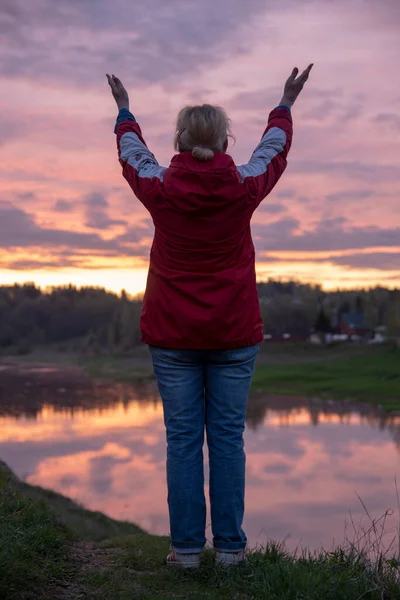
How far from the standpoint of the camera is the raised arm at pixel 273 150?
147 inches

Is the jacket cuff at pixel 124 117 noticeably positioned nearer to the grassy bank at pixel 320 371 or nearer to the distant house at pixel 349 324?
the grassy bank at pixel 320 371

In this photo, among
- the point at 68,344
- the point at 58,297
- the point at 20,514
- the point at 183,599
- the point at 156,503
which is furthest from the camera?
the point at 58,297

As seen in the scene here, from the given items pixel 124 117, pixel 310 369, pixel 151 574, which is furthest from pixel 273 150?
pixel 310 369

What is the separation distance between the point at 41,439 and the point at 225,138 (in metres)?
23.3

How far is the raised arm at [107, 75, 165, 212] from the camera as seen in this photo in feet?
12.2

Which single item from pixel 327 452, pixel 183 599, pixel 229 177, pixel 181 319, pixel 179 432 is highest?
pixel 229 177

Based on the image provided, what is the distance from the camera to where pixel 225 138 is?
3738 millimetres

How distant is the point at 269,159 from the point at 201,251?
24.3 inches

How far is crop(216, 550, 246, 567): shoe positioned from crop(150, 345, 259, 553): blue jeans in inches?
1.0

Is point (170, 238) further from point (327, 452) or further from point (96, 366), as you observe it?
point (96, 366)

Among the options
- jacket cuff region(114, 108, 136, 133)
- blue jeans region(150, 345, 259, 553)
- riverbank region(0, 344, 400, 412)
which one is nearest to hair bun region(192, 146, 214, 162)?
jacket cuff region(114, 108, 136, 133)

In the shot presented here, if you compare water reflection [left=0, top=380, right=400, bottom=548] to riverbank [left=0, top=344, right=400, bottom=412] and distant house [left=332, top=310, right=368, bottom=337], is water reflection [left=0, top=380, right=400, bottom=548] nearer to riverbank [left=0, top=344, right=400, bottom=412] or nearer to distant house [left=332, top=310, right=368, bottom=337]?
riverbank [left=0, top=344, right=400, bottom=412]

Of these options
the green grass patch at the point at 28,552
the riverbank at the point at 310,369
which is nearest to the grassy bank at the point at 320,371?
the riverbank at the point at 310,369

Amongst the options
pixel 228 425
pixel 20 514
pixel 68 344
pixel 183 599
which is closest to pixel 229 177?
pixel 228 425
